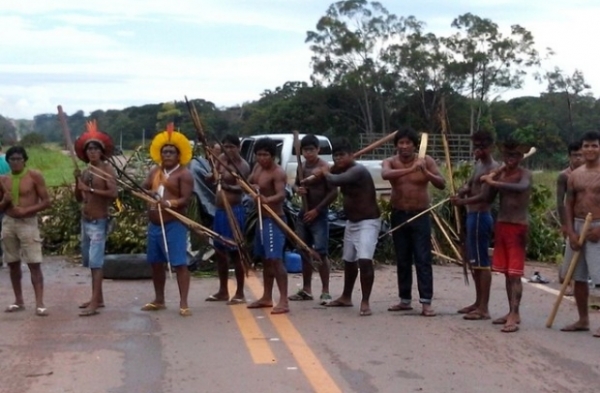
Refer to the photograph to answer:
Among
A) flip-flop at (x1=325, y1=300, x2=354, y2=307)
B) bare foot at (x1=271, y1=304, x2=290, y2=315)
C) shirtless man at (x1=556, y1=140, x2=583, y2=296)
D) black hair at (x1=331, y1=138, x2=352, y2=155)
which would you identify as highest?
black hair at (x1=331, y1=138, x2=352, y2=155)

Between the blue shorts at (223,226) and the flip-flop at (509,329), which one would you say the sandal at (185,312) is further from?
the flip-flop at (509,329)

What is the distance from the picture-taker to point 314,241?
10555mm

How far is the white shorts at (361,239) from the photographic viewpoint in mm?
9859

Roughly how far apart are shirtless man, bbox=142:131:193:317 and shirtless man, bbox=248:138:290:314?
0.71 m

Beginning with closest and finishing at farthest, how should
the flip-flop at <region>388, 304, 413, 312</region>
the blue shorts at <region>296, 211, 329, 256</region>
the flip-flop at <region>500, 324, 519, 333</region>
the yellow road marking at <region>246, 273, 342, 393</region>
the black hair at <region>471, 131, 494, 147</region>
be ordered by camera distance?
the yellow road marking at <region>246, 273, 342, 393</region> < the flip-flop at <region>500, 324, 519, 333</region> < the black hair at <region>471, 131, 494, 147</region> < the flip-flop at <region>388, 304, 413, 312</region> < the blue shorts at <region>296, 211, 329, 256</region>

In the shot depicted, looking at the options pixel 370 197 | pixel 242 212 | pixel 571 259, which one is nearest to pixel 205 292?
pixel 242 212

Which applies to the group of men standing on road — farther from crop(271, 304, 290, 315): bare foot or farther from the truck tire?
the truck tire

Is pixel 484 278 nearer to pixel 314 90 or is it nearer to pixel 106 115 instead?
pixel 106 115

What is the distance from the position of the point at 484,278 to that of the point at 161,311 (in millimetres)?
3132

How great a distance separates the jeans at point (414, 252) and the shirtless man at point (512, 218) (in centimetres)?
74

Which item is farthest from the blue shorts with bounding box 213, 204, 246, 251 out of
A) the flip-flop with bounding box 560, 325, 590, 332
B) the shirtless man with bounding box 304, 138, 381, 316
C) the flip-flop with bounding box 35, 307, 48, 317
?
the flip-flop with bounding box 560, 325, 590, 332

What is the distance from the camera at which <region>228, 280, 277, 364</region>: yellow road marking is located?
777 centimetres

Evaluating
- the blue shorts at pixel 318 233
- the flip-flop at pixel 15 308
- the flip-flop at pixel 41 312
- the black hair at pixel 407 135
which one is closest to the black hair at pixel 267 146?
the blue shorts at pixel 318 233

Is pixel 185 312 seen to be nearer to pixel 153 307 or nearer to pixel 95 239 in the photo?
pixel 153 307
